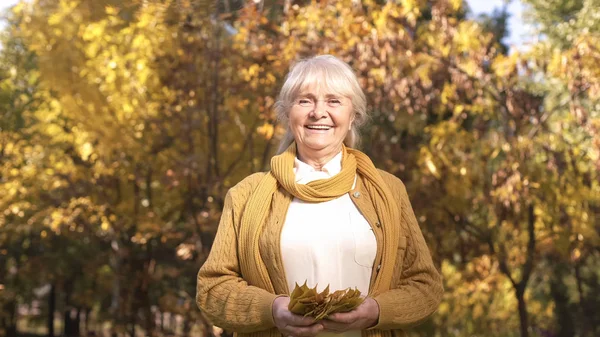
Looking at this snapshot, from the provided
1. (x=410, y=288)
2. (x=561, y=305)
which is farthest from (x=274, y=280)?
(x=561, y=305)

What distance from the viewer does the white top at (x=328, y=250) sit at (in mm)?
2117

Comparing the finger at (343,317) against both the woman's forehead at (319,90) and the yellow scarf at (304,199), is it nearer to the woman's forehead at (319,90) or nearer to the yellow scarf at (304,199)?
the yellow scarf at (304,199)

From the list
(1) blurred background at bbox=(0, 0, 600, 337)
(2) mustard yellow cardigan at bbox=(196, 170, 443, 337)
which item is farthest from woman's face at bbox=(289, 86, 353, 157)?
(1) blurred background at bbox=(0, 0, 600, 337)

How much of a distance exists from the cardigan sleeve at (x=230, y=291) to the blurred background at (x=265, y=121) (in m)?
3.39

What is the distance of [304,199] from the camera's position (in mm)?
2191

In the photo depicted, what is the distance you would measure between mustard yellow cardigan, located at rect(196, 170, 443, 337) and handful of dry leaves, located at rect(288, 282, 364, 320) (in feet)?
0.43

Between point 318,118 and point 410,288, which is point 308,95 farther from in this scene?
point 410,288

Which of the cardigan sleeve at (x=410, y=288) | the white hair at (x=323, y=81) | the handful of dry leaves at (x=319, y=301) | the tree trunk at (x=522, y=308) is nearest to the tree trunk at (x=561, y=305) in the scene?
the tree trunk at (x=522, y=308)

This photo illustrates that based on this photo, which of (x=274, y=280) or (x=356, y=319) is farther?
(x=274, y=280)

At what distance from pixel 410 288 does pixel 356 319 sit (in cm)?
25

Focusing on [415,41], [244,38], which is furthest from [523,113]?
[244,38]

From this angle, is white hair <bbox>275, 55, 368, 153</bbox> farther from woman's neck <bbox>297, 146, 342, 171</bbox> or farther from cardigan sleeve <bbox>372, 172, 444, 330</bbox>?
cardigan sleeve <bbox>372, 172, 444, 330</bbox>

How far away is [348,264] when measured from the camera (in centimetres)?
213

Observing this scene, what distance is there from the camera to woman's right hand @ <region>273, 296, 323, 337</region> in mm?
1952
